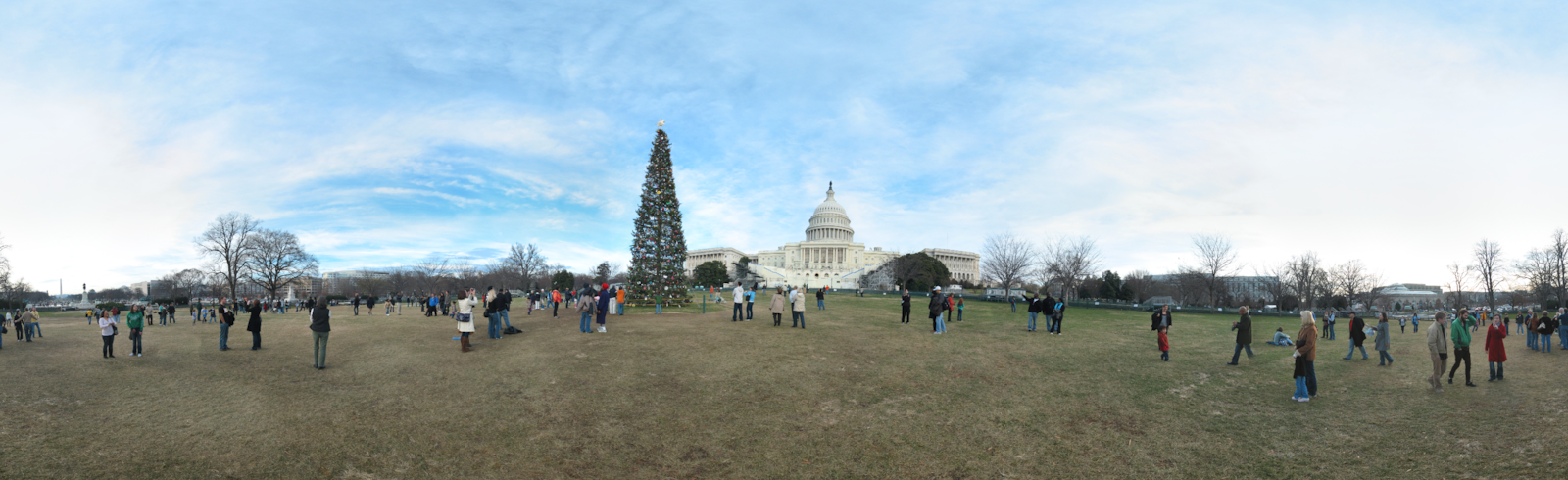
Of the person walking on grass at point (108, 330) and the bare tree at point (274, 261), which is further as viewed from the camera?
the bare tree at point (274, 261)

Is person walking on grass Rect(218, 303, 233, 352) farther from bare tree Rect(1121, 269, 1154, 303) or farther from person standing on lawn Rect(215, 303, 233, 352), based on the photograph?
bare tree Rect(1121, 269, 1154, 303)

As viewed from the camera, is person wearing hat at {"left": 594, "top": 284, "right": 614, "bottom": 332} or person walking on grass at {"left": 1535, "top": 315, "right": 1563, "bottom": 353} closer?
person walking on grass at {"left": 1535, "top": 315, "right": 1563, "bottom": 353}

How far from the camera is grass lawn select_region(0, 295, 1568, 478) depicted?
786 cm

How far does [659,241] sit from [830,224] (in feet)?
351

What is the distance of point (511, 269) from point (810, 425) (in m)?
90.0

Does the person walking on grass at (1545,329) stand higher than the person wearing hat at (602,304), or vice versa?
the person wearing hat at (602,304)

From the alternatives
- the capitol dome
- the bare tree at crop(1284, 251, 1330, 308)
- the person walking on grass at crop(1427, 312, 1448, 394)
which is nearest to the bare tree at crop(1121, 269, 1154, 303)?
the bare tree at crop(1284, 251, 1330, 308)

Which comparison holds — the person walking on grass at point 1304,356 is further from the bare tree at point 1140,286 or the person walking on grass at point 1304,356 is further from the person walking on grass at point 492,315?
the bare tree at point 1140,286

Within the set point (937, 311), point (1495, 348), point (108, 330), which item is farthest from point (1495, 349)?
point (108, 330)

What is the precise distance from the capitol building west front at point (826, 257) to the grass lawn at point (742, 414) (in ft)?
308

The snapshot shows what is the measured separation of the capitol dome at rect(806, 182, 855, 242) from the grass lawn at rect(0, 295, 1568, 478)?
119m

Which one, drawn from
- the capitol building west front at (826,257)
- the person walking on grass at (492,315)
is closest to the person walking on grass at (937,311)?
the person walking on grass at (492,315)

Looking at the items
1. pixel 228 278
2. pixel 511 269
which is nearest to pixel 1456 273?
pixel 511 269

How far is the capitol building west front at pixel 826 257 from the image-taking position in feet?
381
